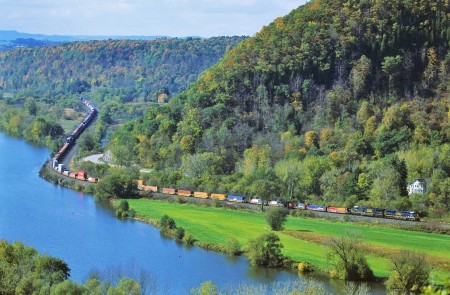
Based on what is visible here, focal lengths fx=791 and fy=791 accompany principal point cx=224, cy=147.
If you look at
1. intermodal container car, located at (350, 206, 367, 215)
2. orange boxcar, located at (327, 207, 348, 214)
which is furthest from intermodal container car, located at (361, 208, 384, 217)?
orange boxcar, located at (327, 207, 348, 214)

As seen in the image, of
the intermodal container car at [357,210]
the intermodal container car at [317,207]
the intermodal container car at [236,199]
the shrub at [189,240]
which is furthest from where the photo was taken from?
the intermodal container car at [236,199]

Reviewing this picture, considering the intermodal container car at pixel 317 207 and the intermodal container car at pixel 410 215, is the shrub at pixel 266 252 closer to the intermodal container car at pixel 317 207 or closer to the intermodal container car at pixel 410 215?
the intermodal container car at pixel 410 215

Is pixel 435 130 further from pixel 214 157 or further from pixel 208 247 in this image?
pixel 208 247

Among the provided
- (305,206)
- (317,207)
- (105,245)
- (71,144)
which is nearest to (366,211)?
(317,207)

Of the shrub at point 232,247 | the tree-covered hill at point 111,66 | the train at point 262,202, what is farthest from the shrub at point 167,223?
the tree-covered hill at point 111,66

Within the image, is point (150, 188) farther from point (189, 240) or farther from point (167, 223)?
point (189, 240)

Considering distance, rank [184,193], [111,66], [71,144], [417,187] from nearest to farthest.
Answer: [417,187] → [184,193] → [71,144] → [111,66]

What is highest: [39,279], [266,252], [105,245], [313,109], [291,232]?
[313,109]
